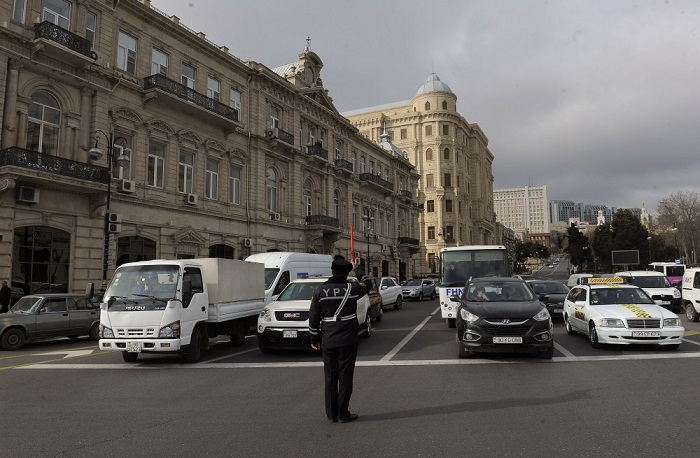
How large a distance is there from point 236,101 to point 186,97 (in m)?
5.73

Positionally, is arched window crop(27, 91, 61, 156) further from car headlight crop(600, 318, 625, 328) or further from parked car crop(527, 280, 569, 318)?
car headlight crop(600, 318, 625, 328)

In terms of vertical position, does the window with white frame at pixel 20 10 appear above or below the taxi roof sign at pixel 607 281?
above

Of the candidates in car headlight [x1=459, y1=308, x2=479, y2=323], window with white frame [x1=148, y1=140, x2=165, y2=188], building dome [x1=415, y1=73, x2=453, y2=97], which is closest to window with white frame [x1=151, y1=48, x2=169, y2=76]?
window with white frame [x1=148, y1=140, x2=165, y2=188]

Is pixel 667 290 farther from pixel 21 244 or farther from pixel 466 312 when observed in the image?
pixel 21 244

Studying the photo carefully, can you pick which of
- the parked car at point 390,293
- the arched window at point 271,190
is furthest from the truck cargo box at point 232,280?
the arched window at point 271,190

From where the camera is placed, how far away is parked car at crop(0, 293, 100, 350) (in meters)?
12.7

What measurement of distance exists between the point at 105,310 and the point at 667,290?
67.4ft

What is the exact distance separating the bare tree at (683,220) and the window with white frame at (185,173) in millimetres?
59567

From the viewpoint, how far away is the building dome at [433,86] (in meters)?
78.2

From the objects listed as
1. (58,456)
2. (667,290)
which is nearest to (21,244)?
(58,456)

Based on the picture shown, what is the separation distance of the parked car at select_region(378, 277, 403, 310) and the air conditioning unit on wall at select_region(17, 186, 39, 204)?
15.8 meters

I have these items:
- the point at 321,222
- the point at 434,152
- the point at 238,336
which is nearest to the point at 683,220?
the point at 434,152

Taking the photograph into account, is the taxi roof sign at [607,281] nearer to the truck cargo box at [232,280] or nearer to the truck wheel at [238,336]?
the truck cargo box at [232,280]

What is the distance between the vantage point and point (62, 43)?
2003 cm
